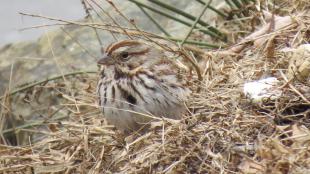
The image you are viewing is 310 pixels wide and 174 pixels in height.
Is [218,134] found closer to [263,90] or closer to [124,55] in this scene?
[263,90]

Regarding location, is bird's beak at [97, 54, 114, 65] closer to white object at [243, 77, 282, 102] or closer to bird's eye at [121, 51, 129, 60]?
bird's eye at [121, 51, 129, 60]

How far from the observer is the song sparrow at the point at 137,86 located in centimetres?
468

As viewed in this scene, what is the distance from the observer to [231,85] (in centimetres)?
511

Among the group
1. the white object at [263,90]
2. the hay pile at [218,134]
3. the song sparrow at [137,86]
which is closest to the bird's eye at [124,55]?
the song sparrow at [137,86]

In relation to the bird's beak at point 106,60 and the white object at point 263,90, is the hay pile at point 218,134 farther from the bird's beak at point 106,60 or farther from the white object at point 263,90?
the bird's beak at point 106,60

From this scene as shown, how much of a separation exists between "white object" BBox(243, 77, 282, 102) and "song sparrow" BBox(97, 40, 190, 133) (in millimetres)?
361

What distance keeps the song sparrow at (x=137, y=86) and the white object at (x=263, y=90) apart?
36cm

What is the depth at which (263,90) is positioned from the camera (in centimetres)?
472

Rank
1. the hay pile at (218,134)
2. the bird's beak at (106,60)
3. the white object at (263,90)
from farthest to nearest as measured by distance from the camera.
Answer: the bird's beak at (106,60), the white object at (263,90), the hay pile at (218,134)

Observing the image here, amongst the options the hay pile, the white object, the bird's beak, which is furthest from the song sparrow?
the white object

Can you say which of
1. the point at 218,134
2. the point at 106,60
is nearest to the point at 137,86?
the point at 106,60

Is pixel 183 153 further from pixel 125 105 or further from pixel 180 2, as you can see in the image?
pixel 180 2

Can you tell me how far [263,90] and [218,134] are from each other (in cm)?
45

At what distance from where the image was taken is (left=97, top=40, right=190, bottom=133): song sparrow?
15.3 ft
